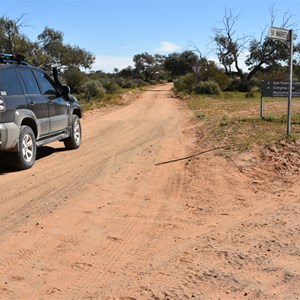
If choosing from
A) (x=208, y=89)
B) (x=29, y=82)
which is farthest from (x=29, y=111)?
(x=208, y=89)

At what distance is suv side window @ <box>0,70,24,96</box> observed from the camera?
288 inches

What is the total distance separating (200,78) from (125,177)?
35484mm

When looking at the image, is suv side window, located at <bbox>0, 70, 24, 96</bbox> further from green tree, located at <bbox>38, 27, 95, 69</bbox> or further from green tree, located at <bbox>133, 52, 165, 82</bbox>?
green tree, located at <bbox>133, 52, 165, 82</bbox>

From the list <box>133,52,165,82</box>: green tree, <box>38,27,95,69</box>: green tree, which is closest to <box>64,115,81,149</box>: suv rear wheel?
<box>38,27,95,69</box>: green tree

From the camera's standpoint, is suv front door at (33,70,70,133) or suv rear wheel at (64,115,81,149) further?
suv rear wheel at (64,115,81,149)

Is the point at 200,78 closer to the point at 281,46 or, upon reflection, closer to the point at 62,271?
the point at 281,46

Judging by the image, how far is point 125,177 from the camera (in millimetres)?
7305

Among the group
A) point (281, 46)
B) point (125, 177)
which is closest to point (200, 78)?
point (281, 46)

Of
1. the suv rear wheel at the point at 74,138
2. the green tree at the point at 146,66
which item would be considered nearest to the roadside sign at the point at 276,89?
the suv rear wheel at the point at 74,138

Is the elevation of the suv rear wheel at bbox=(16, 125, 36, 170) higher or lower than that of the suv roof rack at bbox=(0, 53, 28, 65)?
lower

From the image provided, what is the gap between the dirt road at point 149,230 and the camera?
3.67 meters

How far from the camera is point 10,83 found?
25.0 ft

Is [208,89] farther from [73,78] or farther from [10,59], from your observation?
[10,59]

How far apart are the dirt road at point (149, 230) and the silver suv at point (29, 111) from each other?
0.49 m
